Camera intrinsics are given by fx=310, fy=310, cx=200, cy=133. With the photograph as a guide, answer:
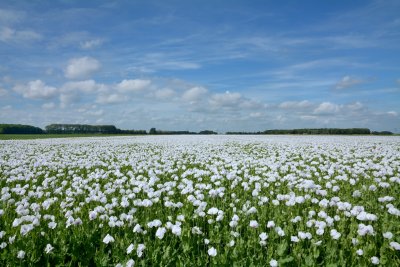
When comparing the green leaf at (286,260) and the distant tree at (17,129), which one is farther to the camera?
the distant tree at (17,129)

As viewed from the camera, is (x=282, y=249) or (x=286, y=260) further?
(x=282, y=249)

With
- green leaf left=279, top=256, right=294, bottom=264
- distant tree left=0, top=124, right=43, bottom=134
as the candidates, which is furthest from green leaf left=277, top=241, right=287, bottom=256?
distant tree left=0, top=124, right=43, bottom=134

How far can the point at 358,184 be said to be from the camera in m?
8.09

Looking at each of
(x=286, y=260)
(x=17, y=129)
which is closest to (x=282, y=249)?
(x=286, y=260)

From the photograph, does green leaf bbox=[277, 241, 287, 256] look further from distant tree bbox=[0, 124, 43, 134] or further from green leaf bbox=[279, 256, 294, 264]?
distant tree bbox=[0, 124, 43, 134]

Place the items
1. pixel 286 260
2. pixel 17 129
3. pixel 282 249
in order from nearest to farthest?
1. pixel 286 260
2. pixel 282 249
3. pixel 17 129

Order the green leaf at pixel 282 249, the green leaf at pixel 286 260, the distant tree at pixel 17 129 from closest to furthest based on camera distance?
A: the green leaf at pixel 286 260
the green leaf at pixel 282 249
the distant tree at pixel 17 129

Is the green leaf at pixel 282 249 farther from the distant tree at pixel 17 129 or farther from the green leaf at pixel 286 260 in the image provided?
the distant tree at pixel 17 129

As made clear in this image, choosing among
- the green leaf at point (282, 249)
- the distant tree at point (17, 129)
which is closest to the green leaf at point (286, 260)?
the green leaf at point (282, 249)

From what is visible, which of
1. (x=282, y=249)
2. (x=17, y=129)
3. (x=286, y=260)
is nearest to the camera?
(x=286, y=260)

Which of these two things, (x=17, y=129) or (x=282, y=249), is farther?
(x=17, y=129)

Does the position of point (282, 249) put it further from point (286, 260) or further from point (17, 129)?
point (17, 129)

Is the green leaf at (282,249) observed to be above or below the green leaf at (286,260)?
above

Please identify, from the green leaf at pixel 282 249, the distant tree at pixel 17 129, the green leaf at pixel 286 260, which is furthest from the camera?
the distant tree at pixel 17 129
